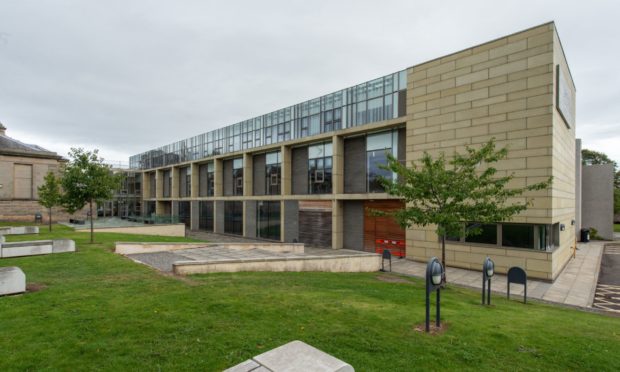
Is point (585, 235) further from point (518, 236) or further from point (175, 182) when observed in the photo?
point (175, 182)

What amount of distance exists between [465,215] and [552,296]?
6060mm

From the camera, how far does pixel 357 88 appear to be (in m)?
24.5

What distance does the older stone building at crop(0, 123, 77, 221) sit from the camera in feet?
127

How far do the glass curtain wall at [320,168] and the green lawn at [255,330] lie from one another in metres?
17.6

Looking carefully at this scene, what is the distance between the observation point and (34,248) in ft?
44.0

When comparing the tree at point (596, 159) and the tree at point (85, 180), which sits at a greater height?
the tree at point (596, 159)

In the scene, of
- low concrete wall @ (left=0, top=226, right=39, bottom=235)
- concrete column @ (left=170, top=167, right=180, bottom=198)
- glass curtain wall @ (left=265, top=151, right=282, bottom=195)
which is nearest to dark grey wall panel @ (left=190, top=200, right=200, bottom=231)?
concrete column @ (left=170, top=167, right=180, bottom=198)

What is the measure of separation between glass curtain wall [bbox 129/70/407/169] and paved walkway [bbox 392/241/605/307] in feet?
34.8

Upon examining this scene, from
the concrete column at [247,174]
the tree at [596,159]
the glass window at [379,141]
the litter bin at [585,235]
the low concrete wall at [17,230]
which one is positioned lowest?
the litter bin at [585,235]

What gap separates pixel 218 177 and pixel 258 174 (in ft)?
24.5

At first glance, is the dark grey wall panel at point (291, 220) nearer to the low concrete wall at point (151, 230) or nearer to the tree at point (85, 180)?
the low concrete wall at point (151, 230)

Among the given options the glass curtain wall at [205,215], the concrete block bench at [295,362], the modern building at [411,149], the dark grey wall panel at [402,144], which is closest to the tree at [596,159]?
the modern building at [411,149]

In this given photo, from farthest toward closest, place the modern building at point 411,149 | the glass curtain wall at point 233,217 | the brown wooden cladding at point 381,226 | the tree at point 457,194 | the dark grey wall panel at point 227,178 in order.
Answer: the dark grey wall panel at point 227,178, the glass curtain wall at point 233,217, the brown wooden cladding at point 381,226, the modern building at point 411,149, the tree at point 457,194

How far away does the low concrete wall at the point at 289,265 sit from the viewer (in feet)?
38.8
